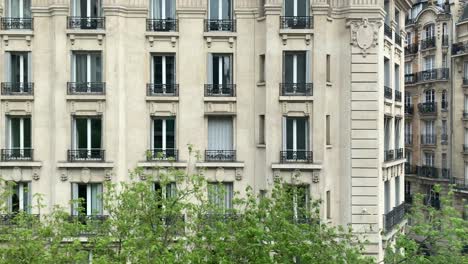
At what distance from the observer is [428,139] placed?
56969mm

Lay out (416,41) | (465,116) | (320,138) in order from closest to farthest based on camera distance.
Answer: (320,138) → (465,116) → (416,41)

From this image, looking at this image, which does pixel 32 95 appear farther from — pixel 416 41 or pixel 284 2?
pixel 416 41

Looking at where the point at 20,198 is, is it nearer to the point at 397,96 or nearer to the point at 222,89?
the point at 222,89

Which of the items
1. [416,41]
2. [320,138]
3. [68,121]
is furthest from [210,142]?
[416,41]

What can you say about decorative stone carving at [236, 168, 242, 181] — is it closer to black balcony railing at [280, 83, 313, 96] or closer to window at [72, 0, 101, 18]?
black balcony railing at [280, 83, 313, 96]

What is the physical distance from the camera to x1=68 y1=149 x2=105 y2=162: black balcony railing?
81.2ft

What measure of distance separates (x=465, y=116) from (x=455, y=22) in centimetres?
1006

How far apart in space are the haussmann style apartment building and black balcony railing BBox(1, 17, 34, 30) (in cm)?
5

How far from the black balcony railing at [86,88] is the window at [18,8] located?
411 cm

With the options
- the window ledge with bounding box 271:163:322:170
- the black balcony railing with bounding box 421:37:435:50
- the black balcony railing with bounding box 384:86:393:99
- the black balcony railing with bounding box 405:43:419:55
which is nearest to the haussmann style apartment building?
the window ledge with bounding box 271:163:322:170

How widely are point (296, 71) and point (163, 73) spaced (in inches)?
251

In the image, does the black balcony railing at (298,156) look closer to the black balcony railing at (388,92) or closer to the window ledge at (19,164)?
the black balcony railing at (388,92)

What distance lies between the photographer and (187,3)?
24.9 m

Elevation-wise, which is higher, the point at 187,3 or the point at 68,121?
the point at 187,3
